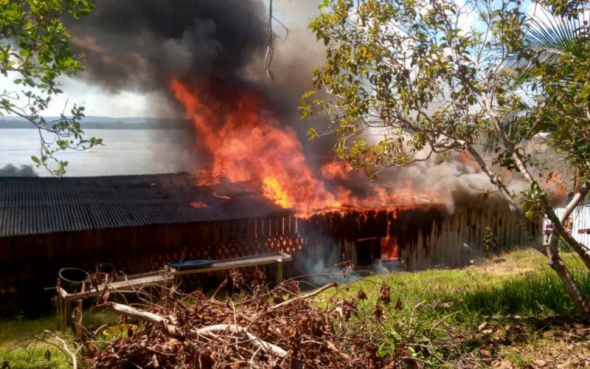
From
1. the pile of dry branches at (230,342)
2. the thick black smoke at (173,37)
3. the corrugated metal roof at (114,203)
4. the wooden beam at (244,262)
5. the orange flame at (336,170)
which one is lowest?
the wooden beam at (244,262)

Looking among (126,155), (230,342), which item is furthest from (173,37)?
(126,155)

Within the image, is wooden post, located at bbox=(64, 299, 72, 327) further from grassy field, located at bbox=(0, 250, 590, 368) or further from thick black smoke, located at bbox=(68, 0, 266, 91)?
thick black smoke, located at bbox=(68, 0, 266, 91)

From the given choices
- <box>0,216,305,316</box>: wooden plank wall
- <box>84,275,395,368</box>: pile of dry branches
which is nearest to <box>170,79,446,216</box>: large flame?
<box>0,216,305,316</box>: wooden plank wall

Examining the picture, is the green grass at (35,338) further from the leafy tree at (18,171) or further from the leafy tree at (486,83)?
the leafy tree at (18,171)

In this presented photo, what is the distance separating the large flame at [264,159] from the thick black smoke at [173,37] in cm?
96

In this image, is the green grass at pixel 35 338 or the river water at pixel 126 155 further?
the river water at pixel 126 155

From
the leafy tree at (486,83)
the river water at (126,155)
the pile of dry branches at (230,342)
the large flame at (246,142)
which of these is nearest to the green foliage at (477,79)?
the leafy tree at (486,83)

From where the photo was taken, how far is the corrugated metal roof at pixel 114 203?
10.8 metres

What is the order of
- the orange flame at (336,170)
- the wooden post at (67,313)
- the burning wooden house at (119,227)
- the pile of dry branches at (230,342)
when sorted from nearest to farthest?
the pile of dry branches at (230,342) → the wooden post at (67,313) → the burning wooden house at (119,227) → the orange flame at (336,170)

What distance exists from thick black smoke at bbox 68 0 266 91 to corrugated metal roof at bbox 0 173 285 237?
5416mm

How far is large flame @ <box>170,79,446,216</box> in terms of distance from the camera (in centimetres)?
1513

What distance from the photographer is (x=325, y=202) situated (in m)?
14.7

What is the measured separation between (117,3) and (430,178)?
14260 millimetres

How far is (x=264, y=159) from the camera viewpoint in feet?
57.4
